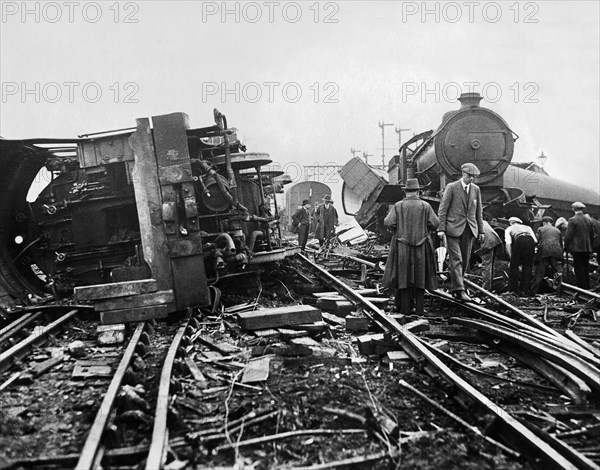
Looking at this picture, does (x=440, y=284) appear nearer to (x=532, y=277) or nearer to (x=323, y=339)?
(x=532, y=277)

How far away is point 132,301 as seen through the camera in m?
6.89

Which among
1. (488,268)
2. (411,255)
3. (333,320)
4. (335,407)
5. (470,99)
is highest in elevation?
(470,99)

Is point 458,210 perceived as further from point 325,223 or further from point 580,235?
point 325,223

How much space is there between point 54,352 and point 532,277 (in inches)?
307

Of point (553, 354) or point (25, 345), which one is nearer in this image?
point (553, 354)

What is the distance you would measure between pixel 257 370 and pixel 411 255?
3.29 metres

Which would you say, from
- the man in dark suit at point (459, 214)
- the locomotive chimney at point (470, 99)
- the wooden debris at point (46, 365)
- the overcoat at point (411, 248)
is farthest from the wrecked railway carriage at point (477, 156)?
the wooden debris at point (46, 365)

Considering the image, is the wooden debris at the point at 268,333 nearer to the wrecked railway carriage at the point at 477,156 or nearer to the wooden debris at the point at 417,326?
the wooden debris at the point at 417,326

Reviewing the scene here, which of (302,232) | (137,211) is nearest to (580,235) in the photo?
(137,211)

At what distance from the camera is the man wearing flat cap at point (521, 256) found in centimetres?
909

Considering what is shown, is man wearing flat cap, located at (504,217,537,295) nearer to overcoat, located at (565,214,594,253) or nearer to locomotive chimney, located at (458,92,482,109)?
overcoat, located at (565,214,594,253)

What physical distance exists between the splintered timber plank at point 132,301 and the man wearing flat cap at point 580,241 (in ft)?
23.0

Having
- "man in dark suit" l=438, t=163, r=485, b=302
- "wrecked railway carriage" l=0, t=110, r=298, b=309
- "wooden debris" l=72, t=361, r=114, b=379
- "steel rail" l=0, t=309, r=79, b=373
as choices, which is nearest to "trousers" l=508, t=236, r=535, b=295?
"man in dark suit" l=438, t=163, r=485, b=302

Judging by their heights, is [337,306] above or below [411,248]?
below
